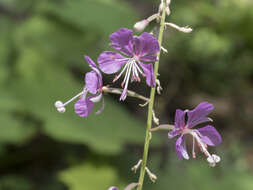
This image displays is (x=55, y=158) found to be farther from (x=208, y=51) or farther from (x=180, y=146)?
(x=180, y=146)

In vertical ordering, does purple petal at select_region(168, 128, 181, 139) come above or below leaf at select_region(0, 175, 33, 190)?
below

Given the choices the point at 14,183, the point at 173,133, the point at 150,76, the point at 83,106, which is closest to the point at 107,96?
the point at 14,183

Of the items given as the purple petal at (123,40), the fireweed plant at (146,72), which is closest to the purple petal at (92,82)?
the fireweed plant at (146,72)

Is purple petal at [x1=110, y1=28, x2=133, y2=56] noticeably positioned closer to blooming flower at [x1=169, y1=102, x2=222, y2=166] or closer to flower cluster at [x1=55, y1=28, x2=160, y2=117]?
flower cluster at [x1=55, y1=28, x2=160, y2=117]

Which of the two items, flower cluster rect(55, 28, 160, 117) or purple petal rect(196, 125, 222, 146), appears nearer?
flower cluster rect(55, 28, 160, 117)

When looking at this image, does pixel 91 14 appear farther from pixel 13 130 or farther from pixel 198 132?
pixel 198 132

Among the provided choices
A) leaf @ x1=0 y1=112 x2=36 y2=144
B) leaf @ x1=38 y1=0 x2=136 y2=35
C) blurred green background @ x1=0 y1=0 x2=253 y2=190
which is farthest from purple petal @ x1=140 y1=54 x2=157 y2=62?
leaf @ x1=38 y1=0 x2=136 y2=35
